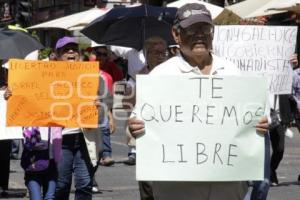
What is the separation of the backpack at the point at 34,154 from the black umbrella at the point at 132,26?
10.2 feet

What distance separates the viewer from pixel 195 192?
4719 mm

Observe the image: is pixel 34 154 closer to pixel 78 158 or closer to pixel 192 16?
pixel 78 158

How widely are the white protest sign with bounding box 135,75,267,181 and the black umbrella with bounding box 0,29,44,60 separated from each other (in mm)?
4981

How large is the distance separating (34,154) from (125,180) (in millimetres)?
4638

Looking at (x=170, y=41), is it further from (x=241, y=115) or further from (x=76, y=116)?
(x=241, y=115)

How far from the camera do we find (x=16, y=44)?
962 cm

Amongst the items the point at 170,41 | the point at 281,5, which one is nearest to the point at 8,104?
the point at 170,41

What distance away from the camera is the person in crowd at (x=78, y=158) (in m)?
7.60

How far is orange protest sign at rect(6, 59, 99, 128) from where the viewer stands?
7.35 metres

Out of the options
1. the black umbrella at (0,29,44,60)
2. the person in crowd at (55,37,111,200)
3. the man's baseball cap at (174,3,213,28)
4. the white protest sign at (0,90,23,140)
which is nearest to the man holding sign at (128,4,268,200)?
the man's baseball cap at (174,3,213,28)

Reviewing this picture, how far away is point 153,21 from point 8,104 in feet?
12.5

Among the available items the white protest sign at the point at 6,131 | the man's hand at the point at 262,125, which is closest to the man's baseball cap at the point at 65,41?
the white protest sign at the point at 6,131

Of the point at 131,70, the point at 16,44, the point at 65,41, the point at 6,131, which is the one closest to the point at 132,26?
the point at 131,70

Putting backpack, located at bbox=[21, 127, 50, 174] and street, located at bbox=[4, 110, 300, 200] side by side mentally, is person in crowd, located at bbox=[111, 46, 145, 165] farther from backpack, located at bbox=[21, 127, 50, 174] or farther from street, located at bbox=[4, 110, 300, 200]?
backpack, located at bbox=[21, 127, 50, 174]
